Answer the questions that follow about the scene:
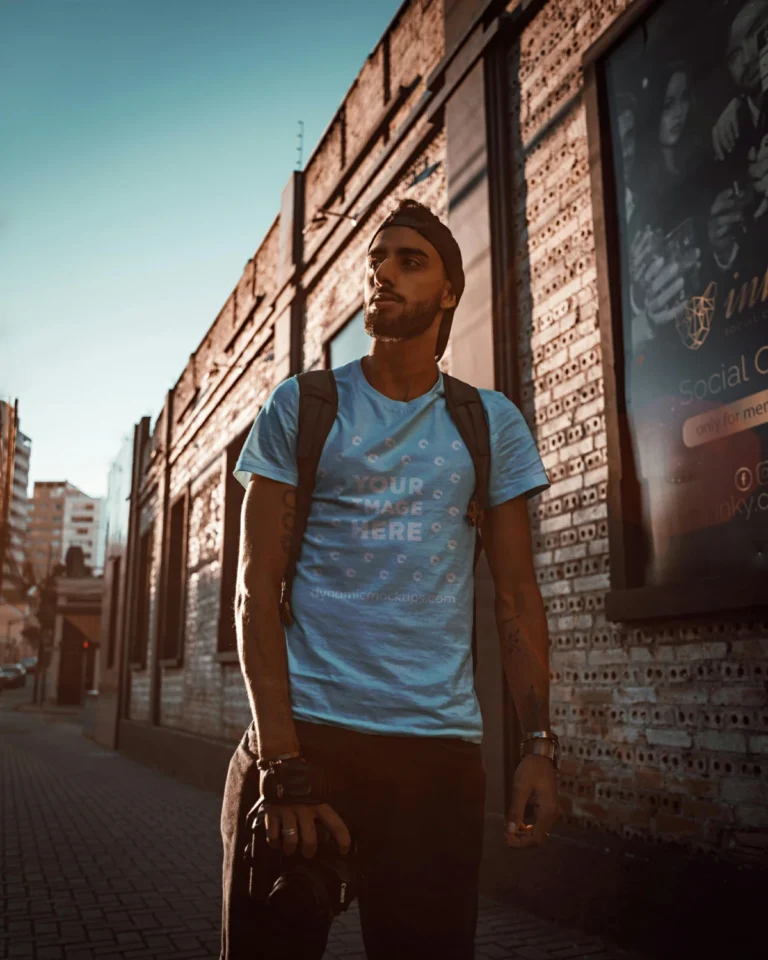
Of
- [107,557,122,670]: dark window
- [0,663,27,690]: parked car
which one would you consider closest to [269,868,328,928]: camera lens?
[107,557,122,670]: dark window

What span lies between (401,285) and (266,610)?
2.38 ft

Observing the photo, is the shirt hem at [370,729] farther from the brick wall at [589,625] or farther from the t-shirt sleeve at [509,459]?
the brick wall at [589,625]

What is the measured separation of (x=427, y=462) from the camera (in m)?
1.67

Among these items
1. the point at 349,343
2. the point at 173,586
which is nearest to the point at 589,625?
the point at 349,343

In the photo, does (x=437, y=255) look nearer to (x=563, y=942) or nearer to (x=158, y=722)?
(x=563, y=942)

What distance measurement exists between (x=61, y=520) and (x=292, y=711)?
157178 mm

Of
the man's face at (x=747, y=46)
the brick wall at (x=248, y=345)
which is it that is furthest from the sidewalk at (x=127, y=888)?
the man's face at (x=747, y=46)

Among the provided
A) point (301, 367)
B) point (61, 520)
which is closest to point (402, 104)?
point (301, 367)

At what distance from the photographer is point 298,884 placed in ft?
4.51

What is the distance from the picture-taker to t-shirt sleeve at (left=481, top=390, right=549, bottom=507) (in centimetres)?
178

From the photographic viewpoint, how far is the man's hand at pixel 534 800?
155 centimetres

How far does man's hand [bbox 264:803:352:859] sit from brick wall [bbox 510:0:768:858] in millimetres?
2490

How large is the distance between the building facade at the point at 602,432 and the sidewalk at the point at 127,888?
439 mm

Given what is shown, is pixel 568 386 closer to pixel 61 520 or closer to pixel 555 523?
pixel 555 523
